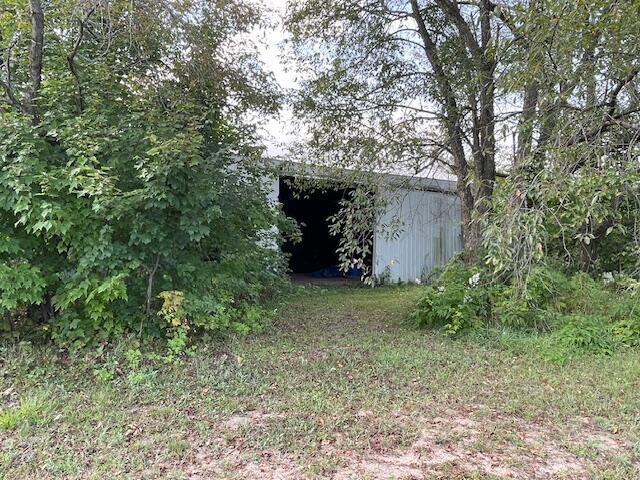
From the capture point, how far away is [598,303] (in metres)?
5.24

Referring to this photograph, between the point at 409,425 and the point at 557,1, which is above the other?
the point at 557,1

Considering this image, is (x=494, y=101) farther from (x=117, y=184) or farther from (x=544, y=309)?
(x=117, y=184)

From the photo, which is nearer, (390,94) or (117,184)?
(117,184)

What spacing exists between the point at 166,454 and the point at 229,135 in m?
3.81

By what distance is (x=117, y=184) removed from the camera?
394 centimetres

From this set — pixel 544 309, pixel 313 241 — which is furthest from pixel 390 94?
pixel 313 241

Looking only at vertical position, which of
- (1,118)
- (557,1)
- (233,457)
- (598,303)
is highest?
(557,1)

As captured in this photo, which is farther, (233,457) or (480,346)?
(480,346)

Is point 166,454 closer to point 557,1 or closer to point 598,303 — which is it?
point 557,1

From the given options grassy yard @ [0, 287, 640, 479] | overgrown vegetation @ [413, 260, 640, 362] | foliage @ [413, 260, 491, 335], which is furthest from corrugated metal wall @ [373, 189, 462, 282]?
grassy yard @ [0, 287, 640, 479]

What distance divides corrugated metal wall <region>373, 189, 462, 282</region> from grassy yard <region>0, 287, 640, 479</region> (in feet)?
19.3

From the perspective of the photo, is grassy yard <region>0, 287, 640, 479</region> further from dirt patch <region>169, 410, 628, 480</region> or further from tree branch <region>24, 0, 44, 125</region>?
tree branch <region>24, 0, 44, 125</region>

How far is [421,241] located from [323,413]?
8549 millimetres

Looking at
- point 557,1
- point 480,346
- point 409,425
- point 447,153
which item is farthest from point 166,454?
point 447,153
